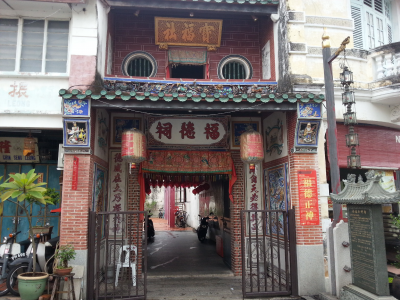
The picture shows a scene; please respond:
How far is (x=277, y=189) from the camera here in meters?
8.57

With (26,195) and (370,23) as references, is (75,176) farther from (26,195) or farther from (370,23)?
(370,23)

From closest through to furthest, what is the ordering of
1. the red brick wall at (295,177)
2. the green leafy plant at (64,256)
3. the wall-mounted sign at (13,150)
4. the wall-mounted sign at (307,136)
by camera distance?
the green leafy plant at (64,256) < the red brick wall at (295,177) < the wall-mounted sign at (307,136) < the wall-mounted sign at (13,150)

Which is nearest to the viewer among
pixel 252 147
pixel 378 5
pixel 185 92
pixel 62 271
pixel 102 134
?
pixel 62 271

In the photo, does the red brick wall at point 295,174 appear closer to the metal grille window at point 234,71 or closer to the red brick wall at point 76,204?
the metal grille window at point 234,71

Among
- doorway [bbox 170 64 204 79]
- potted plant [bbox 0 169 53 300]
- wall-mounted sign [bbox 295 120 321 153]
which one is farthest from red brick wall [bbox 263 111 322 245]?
potted plant [bbox 0 169 53 300]

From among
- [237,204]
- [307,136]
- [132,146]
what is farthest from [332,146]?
[132,146]

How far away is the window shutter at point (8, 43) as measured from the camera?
796 cm

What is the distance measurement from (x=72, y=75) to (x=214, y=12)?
4134 mm

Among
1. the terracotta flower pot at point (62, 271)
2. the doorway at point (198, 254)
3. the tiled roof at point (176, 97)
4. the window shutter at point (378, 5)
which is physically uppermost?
the window shutter at point (378, 5)

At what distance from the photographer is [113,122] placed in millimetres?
8992

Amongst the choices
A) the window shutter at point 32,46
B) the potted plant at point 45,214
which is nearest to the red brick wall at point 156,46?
the window shutter at point 32,46

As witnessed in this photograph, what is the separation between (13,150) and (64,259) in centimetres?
508

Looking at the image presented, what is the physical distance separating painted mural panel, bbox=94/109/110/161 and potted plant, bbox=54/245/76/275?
2253 millimetres

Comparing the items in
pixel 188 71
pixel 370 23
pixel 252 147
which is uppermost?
pixel 370 23
